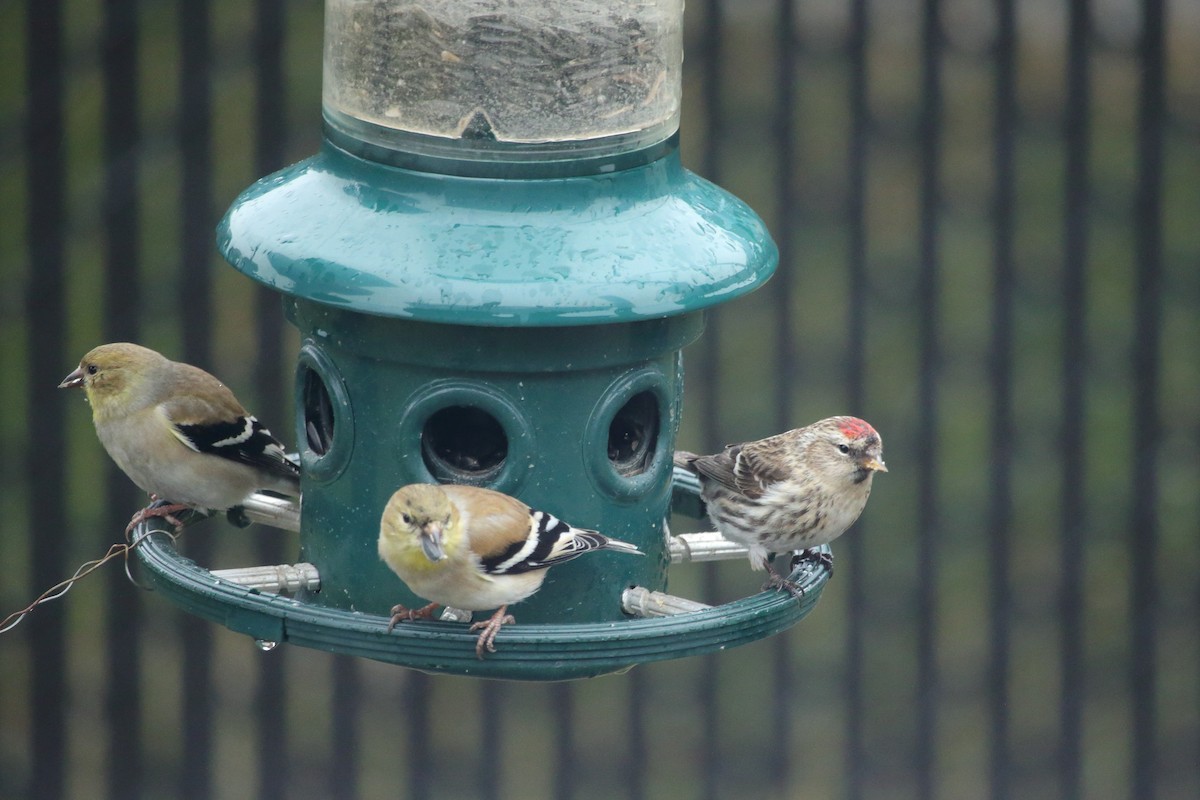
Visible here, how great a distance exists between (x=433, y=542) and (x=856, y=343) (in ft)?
11.5

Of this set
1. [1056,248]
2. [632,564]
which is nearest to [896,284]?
[1056,248]

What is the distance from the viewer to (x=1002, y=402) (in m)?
7.38

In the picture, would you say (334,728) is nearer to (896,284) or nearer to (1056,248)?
(896,284)

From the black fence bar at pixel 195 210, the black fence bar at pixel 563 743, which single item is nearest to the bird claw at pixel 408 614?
the black fence bar at pixel 195 210

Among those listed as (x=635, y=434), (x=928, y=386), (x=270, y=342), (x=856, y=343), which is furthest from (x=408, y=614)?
(x=928, y=386)

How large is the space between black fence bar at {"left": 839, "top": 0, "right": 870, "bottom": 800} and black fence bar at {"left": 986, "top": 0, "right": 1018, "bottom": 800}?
0.53 m

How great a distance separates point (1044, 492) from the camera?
753 centimetres

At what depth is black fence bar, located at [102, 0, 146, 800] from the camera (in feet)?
22.5

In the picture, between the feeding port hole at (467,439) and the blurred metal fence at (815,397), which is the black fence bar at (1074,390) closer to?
the blurred metal fence at (815,397)

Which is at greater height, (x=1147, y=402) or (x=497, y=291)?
(x=497, y=291)

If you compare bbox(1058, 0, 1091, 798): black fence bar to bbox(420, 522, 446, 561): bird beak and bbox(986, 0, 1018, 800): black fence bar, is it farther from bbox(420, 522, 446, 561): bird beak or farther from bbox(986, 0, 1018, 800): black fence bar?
bbox(420, 522, 446, 561): bird beak

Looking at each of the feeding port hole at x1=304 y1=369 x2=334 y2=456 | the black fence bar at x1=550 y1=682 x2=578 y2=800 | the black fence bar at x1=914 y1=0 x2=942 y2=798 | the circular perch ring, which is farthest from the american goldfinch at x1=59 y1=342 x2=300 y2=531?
the black fence bar at x1=914 y1=0 x2=942 y2=798

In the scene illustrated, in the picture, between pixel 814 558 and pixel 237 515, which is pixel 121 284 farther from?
pixel 814 558

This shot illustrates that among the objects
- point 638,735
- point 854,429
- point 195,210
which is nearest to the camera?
point 854,429
